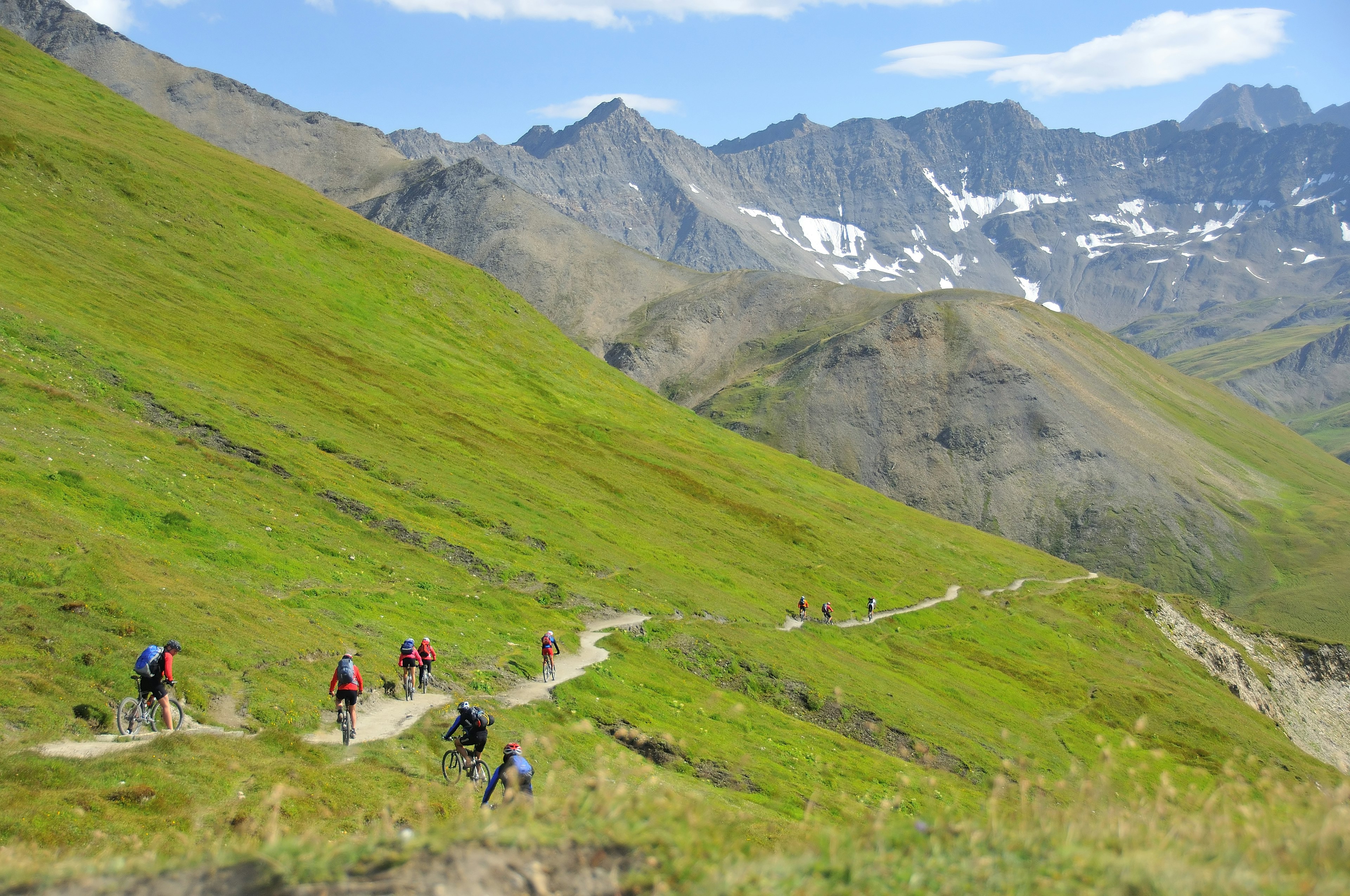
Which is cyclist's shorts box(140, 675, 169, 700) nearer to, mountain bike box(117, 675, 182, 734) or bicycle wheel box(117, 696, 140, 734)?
mountain bike box(117, 675, 182, 734)

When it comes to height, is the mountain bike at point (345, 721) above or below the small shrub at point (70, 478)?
below

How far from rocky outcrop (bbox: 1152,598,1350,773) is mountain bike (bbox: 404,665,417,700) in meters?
112

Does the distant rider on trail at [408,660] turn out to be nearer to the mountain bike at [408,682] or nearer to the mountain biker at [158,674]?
the mountain bike at [408,682]

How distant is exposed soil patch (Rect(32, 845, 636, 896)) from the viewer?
8.56m

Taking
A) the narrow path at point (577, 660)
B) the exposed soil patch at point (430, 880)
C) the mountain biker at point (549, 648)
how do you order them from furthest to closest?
the mountain biker at point (549, 648) → the narrow path at point (577, 660) → the exposed soil patch at point (430, 880)

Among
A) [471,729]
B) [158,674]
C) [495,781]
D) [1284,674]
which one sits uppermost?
[495,781]

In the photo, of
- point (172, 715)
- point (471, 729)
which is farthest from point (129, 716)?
point (471, 729)

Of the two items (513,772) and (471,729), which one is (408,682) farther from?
(513,772)

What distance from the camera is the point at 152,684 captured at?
23500 mm

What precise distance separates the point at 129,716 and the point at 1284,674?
145214 millimetres

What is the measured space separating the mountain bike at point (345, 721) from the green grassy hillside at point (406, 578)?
3.70ft

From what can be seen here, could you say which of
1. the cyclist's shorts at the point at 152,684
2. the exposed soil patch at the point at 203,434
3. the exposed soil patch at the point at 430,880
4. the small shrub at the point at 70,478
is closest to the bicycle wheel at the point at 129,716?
the cyclist's shorts at the point at 152,684

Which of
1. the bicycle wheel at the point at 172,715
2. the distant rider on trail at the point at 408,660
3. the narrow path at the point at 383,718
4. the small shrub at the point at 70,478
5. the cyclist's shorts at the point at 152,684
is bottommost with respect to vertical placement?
the narrow path at the point at 383,718

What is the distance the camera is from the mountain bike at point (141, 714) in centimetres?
2308
